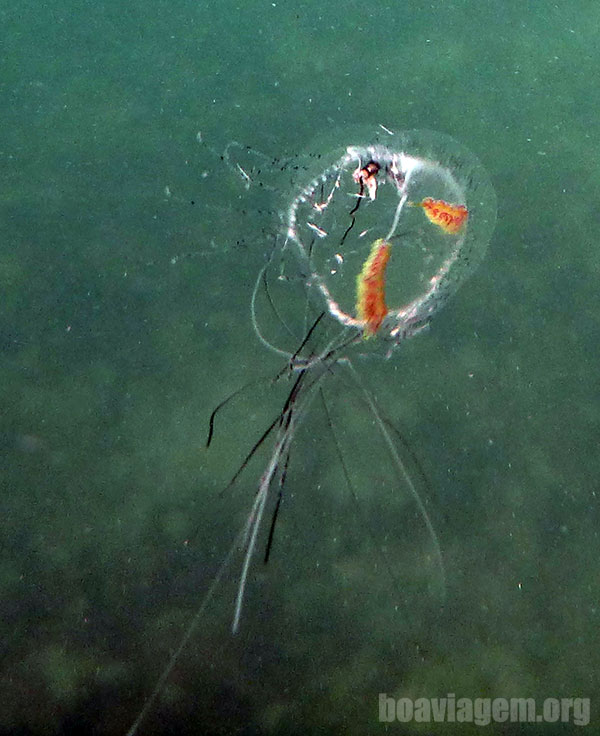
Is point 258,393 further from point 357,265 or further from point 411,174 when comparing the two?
point 411,174

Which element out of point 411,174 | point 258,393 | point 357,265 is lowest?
point 258,393

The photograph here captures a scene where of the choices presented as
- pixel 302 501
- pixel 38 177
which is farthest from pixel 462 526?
pixel 38 177

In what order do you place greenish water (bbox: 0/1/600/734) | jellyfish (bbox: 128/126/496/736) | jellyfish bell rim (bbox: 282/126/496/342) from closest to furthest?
greenish water (bbox: 0/1/600/734) → jellyfish (bbox: 128/126/496/736) → jellyfish bell rim (bbox: 282/126/496/342)

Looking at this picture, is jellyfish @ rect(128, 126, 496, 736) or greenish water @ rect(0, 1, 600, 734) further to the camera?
jellyfish @ rect(128, 126, 496, 736)

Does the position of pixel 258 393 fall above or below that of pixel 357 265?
below

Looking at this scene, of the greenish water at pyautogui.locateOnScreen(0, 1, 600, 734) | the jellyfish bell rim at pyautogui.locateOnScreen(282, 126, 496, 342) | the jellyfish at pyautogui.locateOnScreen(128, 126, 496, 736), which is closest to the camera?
the greenish water at pyautogui.locateOnScreen(0, 1, 600, 734)

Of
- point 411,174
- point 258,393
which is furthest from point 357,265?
point 258,393

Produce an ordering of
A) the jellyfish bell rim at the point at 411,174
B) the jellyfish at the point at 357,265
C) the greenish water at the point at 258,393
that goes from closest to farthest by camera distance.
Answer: the greenish water at the point at 258,393, the jellyfish at the point at 357,265, the jellyfish bell rim at the point at 411,174

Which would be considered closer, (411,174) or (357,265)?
(357,265)
